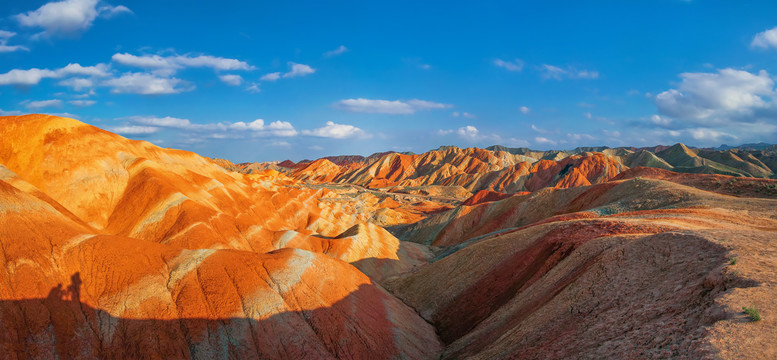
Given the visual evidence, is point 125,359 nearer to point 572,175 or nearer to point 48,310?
point 48,310

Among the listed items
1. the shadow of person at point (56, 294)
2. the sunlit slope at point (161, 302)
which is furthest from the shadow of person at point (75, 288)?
the shadow of person at point (56, 294)

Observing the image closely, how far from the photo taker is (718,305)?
10758 mm

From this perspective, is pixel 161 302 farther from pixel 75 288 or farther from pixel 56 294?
pixel 56 294

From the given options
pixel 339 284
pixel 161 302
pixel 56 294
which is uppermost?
pixel 56 294

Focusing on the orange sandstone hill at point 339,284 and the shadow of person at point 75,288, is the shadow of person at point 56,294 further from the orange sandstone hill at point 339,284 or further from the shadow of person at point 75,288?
the shadow of person at point 75,288

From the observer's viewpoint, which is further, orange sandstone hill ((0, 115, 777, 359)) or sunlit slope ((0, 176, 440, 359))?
sunlit slope ((0, 176, 440, 359))

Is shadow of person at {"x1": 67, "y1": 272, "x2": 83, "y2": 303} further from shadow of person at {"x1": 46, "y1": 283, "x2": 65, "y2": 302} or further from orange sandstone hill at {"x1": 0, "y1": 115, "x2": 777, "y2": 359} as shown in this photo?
shadow of person at {"x1": 46, "y1": 283, "x2": 65, "y2": 302}

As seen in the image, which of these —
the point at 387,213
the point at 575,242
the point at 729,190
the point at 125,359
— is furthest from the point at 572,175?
the point at 125,359

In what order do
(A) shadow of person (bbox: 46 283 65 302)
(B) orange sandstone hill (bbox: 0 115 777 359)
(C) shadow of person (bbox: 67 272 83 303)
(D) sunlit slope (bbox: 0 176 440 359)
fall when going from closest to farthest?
(B) orange sandstone hill (bbox: 0 115 777 359) → (D) sunlit slope (bbox: 0 176 440 359) → (A) shadow of person (bbox: 46 283 65 302) → (C) shadow of person (bbox: 67 272 83 303)

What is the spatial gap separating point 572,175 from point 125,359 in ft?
478

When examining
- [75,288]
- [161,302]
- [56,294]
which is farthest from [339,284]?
[56,294]

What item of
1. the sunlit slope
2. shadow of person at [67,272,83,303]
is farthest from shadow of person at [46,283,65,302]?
shadow of person at [67,272,83,303]

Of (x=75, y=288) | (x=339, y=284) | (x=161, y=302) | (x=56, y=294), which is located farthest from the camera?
(x=339, y=284)

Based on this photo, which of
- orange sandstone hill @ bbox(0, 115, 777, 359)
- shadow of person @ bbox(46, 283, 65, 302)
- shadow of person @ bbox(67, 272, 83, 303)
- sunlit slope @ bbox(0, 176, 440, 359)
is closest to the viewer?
orange sandstone hill @ bbox(0, 115, 777, 359)
